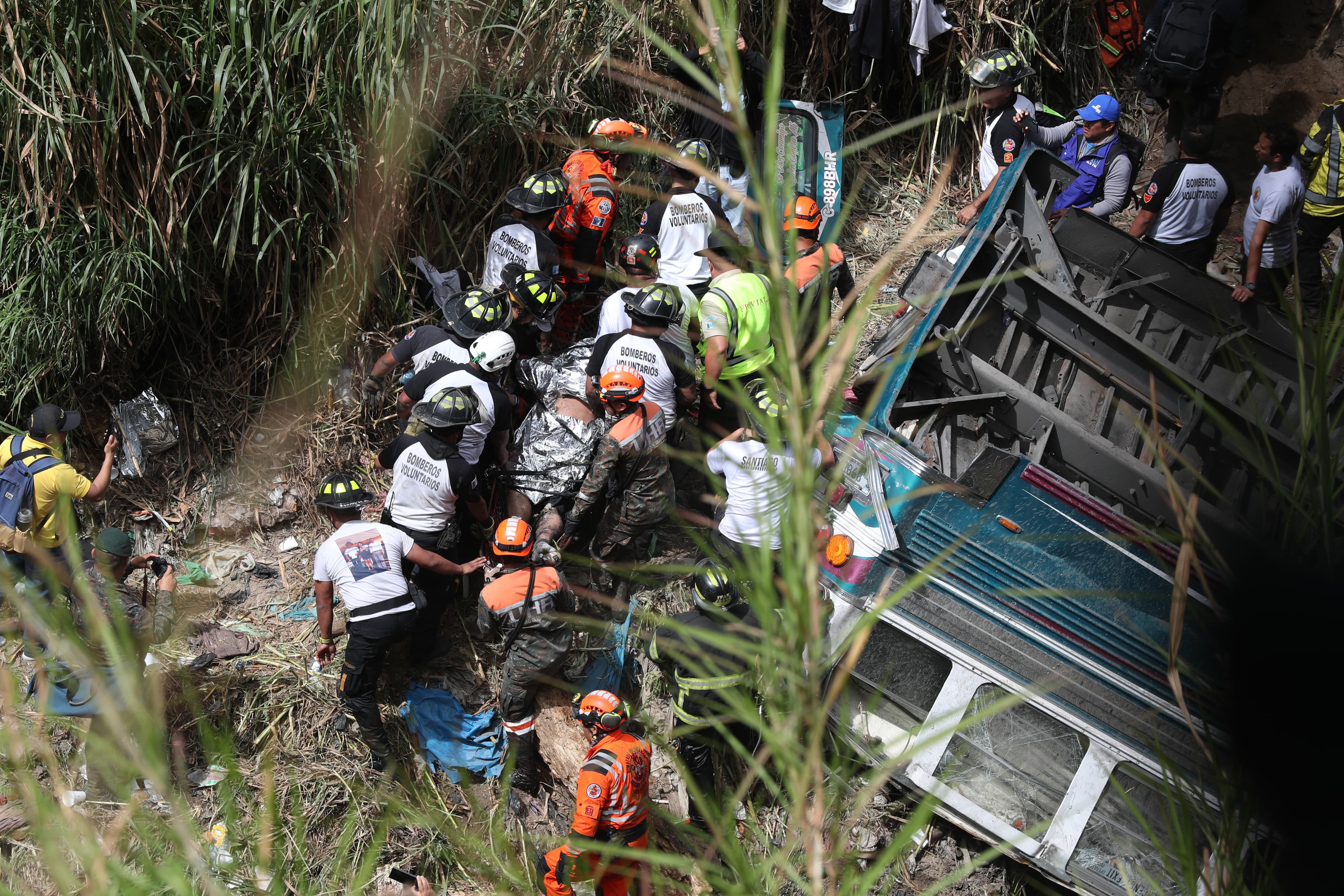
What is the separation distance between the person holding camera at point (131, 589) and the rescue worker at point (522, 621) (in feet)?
5.56

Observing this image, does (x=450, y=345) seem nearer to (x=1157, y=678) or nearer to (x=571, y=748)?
(x=571, y=748)

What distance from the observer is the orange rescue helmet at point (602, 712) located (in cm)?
454

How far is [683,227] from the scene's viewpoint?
641 centimetres

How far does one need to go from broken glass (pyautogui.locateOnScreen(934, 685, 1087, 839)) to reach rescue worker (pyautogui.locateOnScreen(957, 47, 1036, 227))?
13.9 feet

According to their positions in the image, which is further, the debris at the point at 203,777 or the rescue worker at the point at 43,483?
the debris at the point at 203,777

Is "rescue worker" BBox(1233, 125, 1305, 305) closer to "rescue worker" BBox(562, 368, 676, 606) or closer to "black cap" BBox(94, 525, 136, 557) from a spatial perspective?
"rescue worker" BBox(562, 368, 676, 606)

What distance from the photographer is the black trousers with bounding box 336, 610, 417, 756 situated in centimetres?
488

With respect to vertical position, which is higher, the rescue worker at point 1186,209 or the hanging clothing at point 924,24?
the hanging clothing at point 924,24

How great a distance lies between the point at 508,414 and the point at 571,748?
1.99 meters

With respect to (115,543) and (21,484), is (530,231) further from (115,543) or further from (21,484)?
(21,484)

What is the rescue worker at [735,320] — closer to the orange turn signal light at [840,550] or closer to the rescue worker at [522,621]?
the orange turn signal light at [840,550]

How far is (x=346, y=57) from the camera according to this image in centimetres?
569

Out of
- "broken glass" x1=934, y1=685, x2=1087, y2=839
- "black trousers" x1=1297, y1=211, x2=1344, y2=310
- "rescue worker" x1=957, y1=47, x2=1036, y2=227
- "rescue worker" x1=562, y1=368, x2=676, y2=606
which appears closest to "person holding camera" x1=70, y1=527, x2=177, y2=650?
"rescue worker" x1=562, y1=368, x2=676, y2=606

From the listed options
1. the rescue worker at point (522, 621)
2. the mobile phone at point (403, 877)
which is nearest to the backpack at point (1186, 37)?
the rescue worker at point (522, 621)
